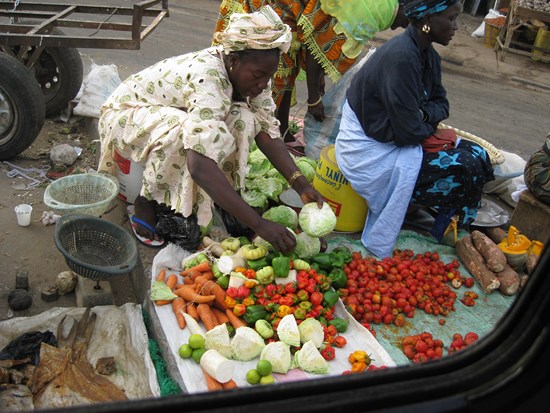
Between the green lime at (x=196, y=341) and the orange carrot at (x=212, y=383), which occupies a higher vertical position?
the green lime at (x=196, y=341)

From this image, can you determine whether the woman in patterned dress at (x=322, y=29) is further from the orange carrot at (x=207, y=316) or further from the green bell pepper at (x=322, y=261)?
the orange carrot at (x=207, y=316)

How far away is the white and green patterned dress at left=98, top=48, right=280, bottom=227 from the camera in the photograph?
3.00 metres

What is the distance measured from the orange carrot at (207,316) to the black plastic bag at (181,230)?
0.52 meters

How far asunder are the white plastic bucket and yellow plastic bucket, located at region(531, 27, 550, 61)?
9034 millimetres

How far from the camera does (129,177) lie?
3744 millimetres

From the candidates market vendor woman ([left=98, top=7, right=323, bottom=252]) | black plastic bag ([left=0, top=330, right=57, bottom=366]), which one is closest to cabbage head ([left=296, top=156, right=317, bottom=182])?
market vendor woman ([left=98, top=7, right=323, bottom=252])

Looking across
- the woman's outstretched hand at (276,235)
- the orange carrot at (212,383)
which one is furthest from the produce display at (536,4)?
the orange carrot at (212,383)

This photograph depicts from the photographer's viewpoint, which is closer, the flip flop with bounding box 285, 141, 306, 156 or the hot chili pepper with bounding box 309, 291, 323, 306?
the hot chili pepper with bounding box 309, 291, 323, 306

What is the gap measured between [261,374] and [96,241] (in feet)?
4.33

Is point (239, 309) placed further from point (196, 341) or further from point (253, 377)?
point (253, 377)

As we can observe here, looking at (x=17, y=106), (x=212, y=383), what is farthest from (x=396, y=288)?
(x=17, y=106)

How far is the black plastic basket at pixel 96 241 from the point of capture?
120 inches

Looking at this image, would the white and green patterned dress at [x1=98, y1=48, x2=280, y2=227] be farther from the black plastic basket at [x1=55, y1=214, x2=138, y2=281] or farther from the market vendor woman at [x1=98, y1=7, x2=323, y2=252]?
the black plastic basket at [x1=55, y1=214, x2=138, y2=281]

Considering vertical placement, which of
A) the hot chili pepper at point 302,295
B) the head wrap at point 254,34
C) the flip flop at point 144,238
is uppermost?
the head wrap at point 254,34
